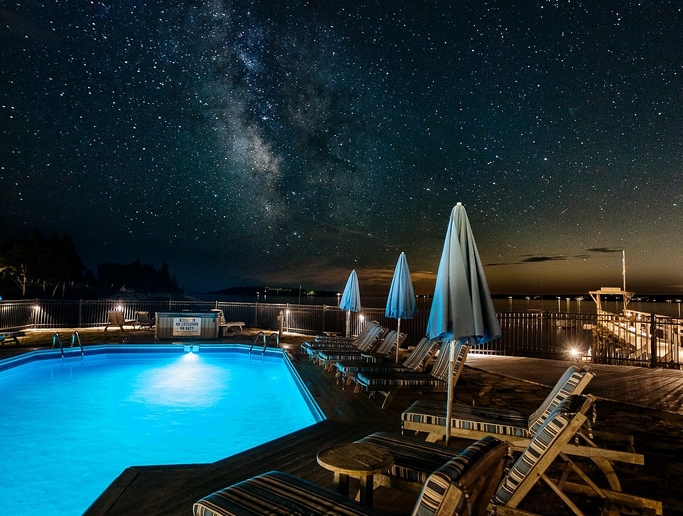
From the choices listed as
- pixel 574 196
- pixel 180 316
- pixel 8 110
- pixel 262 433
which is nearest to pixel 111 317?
pixel 180 316

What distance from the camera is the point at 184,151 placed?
44.5ft

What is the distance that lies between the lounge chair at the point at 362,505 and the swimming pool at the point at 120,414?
9.61 feet

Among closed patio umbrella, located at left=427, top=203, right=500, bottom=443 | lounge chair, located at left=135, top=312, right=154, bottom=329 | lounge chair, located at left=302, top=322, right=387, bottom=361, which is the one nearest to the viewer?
closed patio umbrella, located at left=427, top=203, right=500, bottom=443

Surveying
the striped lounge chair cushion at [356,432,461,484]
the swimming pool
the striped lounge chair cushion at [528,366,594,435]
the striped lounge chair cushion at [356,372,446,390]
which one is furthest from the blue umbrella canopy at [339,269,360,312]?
the striped lounge chair cushion at [356,432,461,484]

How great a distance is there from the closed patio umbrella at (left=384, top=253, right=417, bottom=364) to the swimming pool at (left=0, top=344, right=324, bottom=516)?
2.44m

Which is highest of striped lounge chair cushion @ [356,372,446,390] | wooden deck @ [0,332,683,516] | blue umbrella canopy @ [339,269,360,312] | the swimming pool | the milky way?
the milky way

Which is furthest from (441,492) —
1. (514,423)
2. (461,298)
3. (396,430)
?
(396,430)

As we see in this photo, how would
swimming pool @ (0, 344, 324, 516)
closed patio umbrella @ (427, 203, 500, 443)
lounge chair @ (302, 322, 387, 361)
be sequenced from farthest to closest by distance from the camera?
lounge chair @ (302, 322, 387, 361), swimming pool @ (0, 344, 324, 516), closed patio umbrella @ (427, 203, 500, 443)

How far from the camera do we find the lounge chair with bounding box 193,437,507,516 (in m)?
1.30

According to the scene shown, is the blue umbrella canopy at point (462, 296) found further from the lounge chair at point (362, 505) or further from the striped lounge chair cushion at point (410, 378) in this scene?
the striped lounge chair cushion at point (410, 378)

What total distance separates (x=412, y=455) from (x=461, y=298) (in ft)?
4.72

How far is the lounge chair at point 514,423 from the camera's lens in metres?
2.85

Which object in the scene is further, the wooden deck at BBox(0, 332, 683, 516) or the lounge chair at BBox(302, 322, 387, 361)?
the lounge chair at BBox(302, 322, 387, 361)

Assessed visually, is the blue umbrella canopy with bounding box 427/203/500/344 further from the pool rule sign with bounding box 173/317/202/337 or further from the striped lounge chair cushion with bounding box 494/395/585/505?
the pool rule sign with bounding box 173/317/202/337
